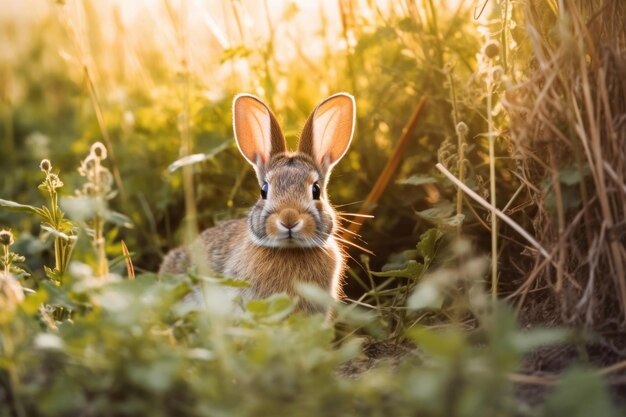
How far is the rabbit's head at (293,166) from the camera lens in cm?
335

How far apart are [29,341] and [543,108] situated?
170 cm

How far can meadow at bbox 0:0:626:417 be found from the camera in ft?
6.77

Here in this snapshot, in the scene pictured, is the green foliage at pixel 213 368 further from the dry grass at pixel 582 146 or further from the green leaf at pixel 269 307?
the dry grass at pixel 582 146

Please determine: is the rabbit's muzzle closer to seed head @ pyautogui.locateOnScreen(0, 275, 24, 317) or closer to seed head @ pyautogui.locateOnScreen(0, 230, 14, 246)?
seed head @ pyautogui.locateOnScreen(0, 230, 14, 246)

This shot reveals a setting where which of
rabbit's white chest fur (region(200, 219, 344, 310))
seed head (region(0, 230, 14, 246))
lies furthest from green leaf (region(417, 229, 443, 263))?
seed head (region(0, 230, 14, 246))

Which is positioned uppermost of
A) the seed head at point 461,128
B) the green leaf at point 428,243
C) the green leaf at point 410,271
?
the seed head at point 461,128

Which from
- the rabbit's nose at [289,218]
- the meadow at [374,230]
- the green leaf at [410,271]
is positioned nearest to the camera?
the meadow at [374,230]

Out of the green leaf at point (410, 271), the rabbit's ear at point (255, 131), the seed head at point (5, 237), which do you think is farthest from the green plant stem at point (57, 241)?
the green leaf at point (410, 271)

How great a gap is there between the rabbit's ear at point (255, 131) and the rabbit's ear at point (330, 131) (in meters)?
0.12

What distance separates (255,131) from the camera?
3707 millimetres

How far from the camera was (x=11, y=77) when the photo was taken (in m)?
7.04

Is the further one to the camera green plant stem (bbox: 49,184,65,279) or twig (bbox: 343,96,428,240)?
twig (bbox: 343,96,428,240)

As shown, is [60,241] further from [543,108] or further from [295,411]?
[543,108]

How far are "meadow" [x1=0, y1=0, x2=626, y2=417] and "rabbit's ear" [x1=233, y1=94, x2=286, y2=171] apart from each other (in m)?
0.28
